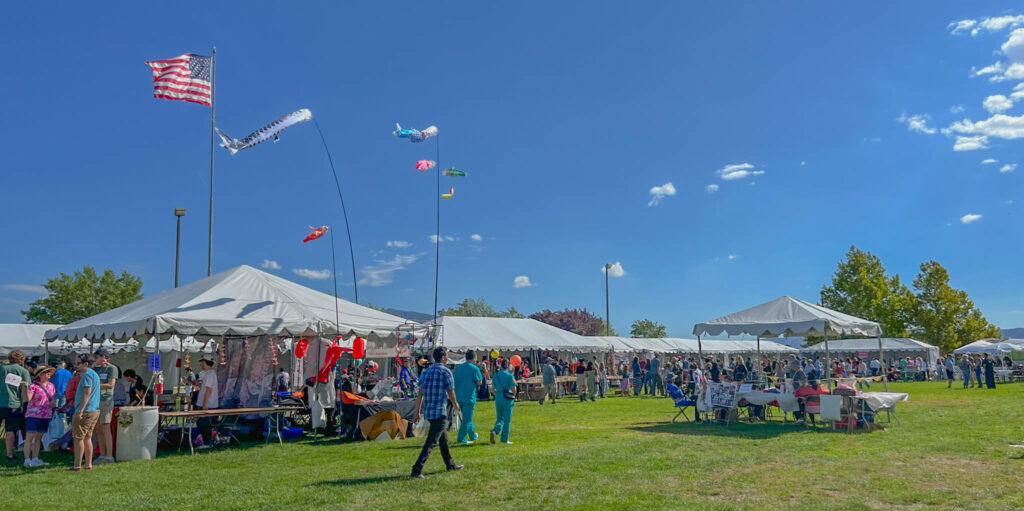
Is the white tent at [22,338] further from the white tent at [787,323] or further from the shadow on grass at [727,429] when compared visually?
the white tent at [787,323]

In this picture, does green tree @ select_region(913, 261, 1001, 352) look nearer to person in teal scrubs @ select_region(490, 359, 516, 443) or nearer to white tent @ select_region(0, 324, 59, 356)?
person in teal scrubs @ select_region(490, 359, 516, 443)

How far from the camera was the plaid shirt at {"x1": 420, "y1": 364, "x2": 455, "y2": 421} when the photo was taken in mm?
7496

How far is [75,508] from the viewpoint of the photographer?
637cm

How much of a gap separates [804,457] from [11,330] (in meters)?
29.8

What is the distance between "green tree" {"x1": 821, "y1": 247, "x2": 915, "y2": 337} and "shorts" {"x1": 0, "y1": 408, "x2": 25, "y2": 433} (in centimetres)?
3799

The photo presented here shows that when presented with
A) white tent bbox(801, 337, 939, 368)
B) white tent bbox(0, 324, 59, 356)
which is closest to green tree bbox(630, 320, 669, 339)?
white tent bbox(801, 337, 939, 368)

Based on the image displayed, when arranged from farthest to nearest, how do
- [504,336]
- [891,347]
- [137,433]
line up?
[891,347] < [504,336] < [137,433]

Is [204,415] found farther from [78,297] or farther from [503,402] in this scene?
[78,297]

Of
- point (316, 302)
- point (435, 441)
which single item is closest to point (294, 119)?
point (316, 302)

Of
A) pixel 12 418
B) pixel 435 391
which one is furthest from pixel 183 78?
pixel 435 391

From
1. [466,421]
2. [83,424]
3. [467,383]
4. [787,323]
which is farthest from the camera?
[787,323]

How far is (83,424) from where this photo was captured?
8.31 metres

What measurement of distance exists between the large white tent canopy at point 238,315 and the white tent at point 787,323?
23.2ft

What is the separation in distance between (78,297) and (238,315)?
1251 inches
